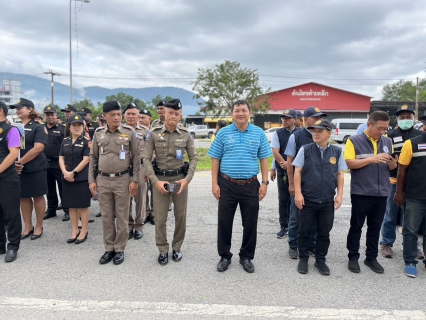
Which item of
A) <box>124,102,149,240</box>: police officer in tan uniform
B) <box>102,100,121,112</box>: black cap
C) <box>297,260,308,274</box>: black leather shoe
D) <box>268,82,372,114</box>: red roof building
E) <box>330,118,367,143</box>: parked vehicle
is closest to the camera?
<box>297,260,308,274</box>: black leather shoe

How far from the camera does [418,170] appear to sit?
Result: 3453 millimetres

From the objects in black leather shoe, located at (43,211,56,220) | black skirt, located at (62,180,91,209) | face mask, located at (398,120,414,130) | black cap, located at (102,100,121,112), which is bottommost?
black leather shoe, located at (43,211,56,220)

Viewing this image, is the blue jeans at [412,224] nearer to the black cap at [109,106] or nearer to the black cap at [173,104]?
the black cap at [173,104]

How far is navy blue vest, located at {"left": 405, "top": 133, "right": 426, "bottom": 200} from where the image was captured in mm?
3422

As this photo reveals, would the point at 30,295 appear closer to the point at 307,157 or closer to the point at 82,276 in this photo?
the point at 82,276

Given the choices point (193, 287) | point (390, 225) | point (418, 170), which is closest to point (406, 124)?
point (418, 170)

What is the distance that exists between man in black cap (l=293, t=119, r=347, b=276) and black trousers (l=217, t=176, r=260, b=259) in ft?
1.69

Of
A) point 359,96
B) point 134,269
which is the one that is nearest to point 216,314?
point 134,269

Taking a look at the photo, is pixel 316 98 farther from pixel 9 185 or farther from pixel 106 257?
pixel 9 185

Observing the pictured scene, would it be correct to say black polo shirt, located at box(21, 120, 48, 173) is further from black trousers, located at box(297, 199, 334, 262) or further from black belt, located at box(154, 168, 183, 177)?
black trousers, located at box(297, 199, 334, 262)

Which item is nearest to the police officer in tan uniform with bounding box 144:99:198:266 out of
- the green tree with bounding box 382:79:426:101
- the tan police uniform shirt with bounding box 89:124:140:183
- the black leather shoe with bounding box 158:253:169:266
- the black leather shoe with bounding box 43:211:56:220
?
the black leather shoe with bounding box 158:253:169:266

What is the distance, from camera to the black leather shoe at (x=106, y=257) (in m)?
3.74

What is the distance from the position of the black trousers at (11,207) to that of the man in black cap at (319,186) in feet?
11.5

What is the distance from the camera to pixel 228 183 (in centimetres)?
356
